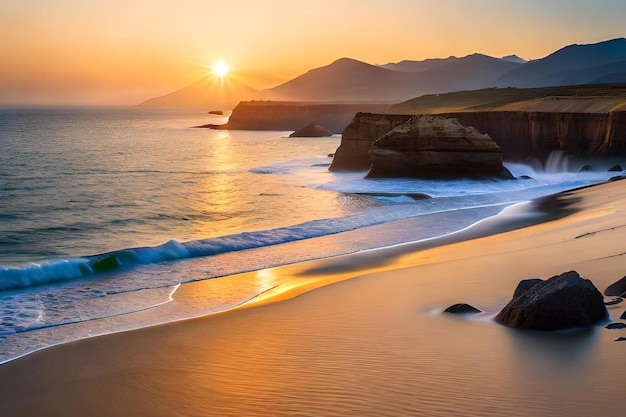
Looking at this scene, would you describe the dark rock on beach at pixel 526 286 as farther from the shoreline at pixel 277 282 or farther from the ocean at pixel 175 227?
the ocean at pixel 175 227

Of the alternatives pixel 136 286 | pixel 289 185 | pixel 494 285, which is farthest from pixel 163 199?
pixel 494 285

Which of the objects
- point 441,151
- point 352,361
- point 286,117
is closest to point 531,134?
point 441,151

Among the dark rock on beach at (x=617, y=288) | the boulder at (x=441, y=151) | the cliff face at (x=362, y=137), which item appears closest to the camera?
the dark rock on beach at (x=617, y=288)

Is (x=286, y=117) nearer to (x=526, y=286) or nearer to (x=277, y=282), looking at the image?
(x=277, y=282)

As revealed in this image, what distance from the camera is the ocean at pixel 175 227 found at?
39.4ft

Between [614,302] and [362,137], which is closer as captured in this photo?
[614,302]

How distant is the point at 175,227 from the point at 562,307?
1506 cm

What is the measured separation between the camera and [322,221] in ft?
72.8

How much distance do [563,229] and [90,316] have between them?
A: 37.5 feet

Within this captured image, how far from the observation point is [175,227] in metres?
21.7

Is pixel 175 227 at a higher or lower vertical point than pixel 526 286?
lower

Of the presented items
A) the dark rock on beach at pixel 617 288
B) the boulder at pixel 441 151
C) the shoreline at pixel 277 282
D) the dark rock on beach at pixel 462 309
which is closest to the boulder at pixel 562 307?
the dark rock on beach at pixel 462 309

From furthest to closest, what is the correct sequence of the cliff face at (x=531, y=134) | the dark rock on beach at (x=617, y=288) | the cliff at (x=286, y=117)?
the cliff at (x=286, y=117) → the cliff face at (x=531, y=134) → the dark rock on beach at (x=617, y=288)

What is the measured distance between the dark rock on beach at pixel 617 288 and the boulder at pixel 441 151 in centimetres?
2618
